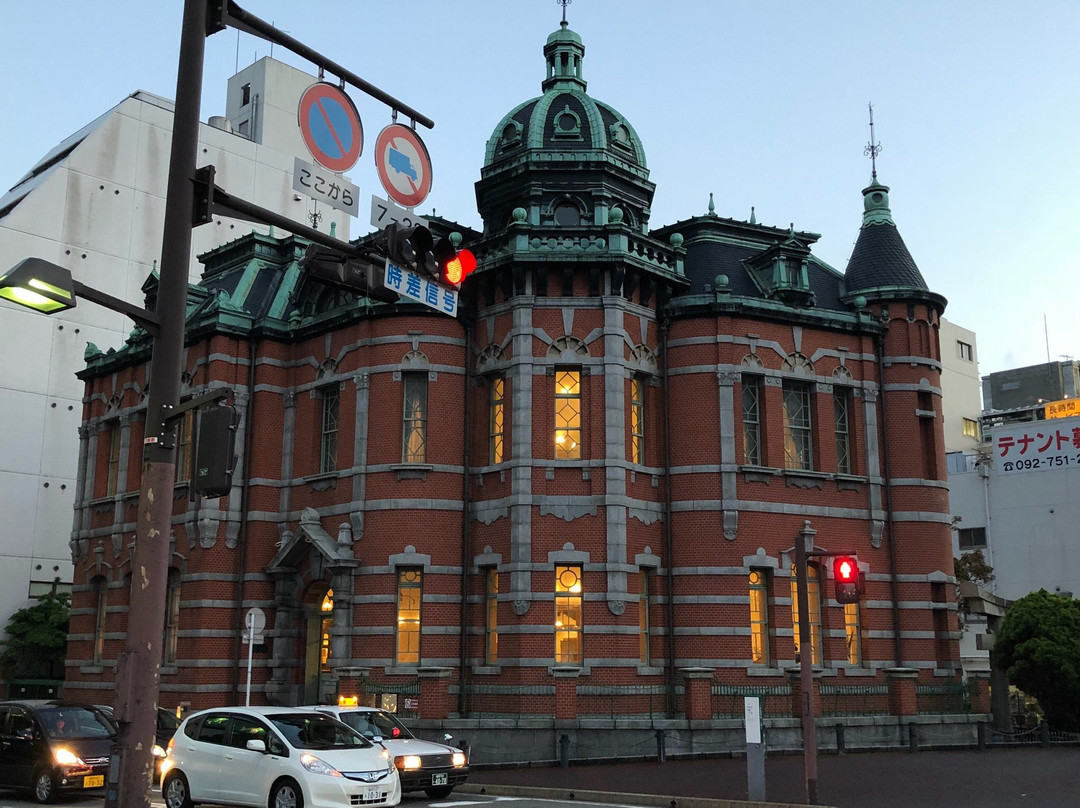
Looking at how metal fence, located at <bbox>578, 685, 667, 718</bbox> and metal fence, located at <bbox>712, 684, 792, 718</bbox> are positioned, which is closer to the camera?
metal fence, located at <bbox>578, 685, 667, 718</bbox>

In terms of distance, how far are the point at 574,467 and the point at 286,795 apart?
13133 millimetres

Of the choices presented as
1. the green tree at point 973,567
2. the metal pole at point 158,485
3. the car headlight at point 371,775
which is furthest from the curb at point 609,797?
the green tree at point 973,567

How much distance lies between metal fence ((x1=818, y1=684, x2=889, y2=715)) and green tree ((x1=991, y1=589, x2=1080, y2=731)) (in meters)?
5.59

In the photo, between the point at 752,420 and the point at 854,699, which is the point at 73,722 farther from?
the point at 854,699

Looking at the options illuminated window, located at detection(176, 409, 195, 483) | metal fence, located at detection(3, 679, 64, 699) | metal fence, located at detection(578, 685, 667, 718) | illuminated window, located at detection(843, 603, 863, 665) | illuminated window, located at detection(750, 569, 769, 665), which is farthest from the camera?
metal fence, located at detection(3, 679, 64, 699)

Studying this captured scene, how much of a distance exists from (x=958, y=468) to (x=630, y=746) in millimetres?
48706

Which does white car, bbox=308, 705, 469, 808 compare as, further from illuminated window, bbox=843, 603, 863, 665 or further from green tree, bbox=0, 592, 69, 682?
green tree, bbox=0, 592, 69, 682

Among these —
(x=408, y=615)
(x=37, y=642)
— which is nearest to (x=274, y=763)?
(x=408, y=615)

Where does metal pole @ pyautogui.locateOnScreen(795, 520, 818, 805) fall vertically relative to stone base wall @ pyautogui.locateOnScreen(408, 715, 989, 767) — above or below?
above

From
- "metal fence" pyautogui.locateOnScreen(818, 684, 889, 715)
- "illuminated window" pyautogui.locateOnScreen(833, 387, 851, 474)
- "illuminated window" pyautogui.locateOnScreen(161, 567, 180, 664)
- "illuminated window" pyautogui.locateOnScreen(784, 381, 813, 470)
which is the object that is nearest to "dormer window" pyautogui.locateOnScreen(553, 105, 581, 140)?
"illuminated window" pyautogui.locateOnScreen(784, 381, 813, 470)

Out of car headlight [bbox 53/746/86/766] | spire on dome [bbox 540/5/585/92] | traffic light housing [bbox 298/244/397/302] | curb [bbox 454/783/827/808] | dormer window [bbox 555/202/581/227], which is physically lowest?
curb [bbox 454/783/827/808]

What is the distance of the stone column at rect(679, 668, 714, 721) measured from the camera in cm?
2520

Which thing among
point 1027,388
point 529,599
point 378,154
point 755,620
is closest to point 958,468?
point 1027,388

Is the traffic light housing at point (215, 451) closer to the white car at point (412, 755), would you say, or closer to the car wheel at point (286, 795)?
the car wheel at point (286, 795)
